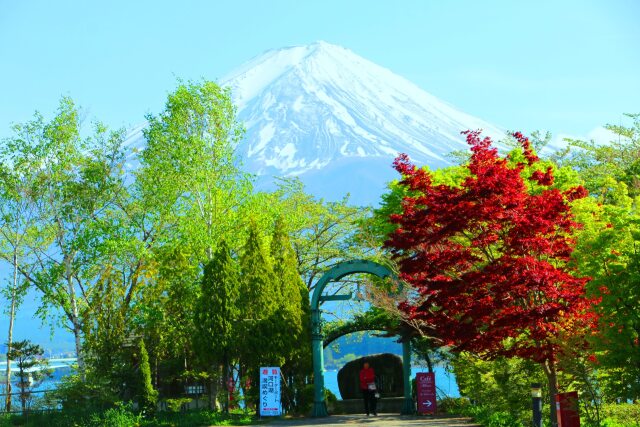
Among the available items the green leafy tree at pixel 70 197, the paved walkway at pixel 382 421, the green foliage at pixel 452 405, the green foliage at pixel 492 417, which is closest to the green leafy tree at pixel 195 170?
the green leafy tree at pixel 70 197

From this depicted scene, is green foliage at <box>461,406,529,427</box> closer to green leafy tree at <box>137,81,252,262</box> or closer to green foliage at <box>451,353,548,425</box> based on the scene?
green foliage at <box>451,353,548,425</box>

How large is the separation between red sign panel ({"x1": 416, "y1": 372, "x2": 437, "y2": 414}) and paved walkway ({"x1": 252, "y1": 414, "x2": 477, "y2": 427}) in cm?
59

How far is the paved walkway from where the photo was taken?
66.2 feet

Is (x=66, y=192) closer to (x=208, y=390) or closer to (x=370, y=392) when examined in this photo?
(x=208, y=390)

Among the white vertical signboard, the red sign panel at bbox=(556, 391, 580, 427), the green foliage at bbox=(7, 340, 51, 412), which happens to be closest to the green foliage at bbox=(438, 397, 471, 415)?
the white vertical signboard

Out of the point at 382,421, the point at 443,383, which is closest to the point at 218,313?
the point at 382,421

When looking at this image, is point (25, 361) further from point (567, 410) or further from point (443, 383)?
point (443, 383)

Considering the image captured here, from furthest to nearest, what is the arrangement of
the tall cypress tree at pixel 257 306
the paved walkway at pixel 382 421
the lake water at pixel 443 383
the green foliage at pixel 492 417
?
the lake water at pixel 443 383 → the tall cypress tree at pixel 257 306 → the paved walkway at pixel 382 421 → the green foliage at pixel 492 417

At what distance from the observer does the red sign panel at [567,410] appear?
47.2 ft

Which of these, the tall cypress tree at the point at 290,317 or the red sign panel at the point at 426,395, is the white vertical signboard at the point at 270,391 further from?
the red sign panel at the point at 426,395

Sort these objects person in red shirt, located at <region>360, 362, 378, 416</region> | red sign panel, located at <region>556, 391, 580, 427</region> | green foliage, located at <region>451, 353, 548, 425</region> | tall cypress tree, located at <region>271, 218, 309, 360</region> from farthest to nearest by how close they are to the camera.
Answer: tall cypress tree, located at <region>271, 218, 309, 360</region> → person in red shirt, located at <region>360, 362, 378, 416</region> → green foliage, located at <region>451, 353, 548, 425</region> → red sign panel, located at <region>556, 391, 580, 427</region>

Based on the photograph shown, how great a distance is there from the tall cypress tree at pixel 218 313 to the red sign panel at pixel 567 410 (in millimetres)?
11370

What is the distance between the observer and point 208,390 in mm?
26734

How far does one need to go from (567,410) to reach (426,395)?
9.22 meters
